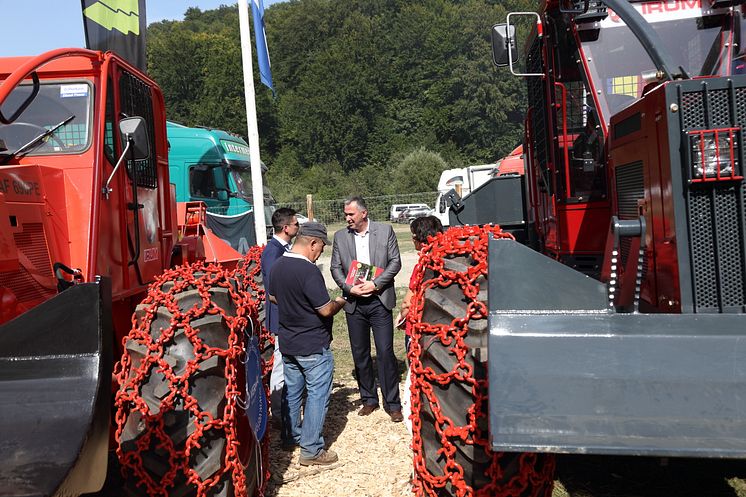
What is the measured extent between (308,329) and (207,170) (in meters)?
11.8

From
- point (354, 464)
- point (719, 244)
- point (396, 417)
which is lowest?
point (354, 464)

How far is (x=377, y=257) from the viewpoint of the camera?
618cm

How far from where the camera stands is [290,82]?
264ft

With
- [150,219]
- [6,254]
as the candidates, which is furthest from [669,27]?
[6,254]

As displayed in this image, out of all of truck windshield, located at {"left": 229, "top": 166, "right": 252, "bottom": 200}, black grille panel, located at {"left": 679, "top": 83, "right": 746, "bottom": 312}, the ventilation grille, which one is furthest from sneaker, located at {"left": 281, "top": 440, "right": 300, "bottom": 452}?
truck windshield, located at {"left": 229, "top": 166, "right": 252, "bottom": 200}

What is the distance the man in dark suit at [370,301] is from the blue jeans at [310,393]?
87 cm

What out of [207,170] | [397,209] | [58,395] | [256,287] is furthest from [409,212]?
[58,395]

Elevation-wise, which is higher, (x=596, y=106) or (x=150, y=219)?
(x=596, y=106)

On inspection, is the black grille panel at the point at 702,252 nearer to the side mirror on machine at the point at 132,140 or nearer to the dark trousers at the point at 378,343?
the side mirror on machine at the point at 132,140

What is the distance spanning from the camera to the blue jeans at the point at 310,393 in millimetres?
5117

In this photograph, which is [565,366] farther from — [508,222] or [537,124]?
[508,222]

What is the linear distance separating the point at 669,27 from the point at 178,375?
151 inches

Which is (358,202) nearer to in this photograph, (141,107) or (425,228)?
(425,228)

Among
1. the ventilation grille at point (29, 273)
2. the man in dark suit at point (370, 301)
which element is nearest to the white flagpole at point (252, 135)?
the man in dark suit at point (370, 301)
